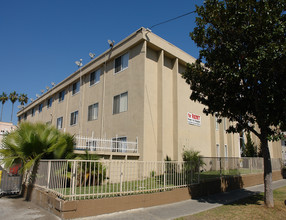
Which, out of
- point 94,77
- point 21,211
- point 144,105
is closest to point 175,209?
point 21,211

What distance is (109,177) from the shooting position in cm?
813

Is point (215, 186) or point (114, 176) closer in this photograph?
point (114, 176)

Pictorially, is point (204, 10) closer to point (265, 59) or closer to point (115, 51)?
point (265, 59)

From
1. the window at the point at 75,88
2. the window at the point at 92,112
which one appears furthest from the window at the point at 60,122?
the window at the point at 92,112

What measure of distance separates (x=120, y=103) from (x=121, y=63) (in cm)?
298

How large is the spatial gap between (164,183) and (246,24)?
21.6 ft

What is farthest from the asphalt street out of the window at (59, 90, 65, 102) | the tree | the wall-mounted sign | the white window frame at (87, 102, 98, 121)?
the window at (59, 90, 65, 102)

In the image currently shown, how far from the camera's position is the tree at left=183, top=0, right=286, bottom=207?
761 cm

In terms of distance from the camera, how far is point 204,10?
921 centimetres

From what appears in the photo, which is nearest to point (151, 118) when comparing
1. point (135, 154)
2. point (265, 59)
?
point (135, 154)

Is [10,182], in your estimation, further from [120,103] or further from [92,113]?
[92,113]

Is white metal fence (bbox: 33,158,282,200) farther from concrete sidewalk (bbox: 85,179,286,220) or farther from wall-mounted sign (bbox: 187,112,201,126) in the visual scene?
wall-mounted sign (bbox: 187,112,201,126)

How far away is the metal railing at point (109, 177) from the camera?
6906 millimetres

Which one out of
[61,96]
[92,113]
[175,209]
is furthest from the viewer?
[61,96]
